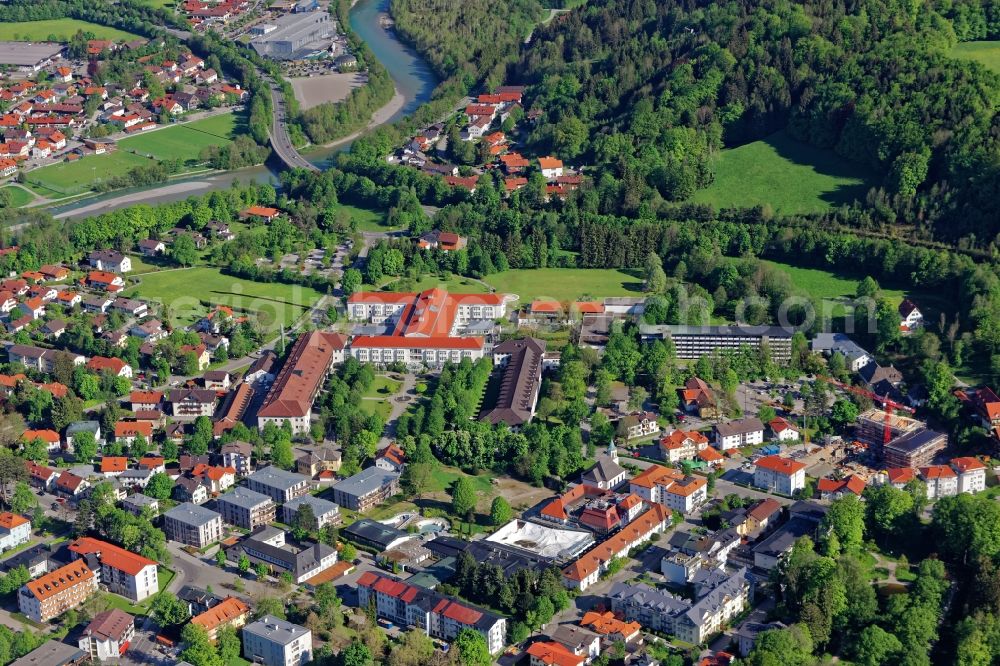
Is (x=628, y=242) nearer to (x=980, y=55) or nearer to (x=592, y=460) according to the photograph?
(x=592, y=460)

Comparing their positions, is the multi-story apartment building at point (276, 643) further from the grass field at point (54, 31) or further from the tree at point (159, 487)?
the grass field at point (54, 31)

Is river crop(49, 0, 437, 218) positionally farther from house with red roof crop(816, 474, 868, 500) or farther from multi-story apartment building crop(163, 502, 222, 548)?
house with red roof crop(816, 474, 868, 500)

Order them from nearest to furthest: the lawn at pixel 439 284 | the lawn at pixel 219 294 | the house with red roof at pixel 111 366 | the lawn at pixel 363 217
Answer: the house with red roof at pixel 111 366
the lawn at pixel 219 294
the lawn at pixel 439 284
the lawn at pixel 363 217

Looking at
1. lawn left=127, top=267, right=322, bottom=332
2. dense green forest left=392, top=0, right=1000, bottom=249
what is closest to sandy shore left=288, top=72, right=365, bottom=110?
dense green forest left=392, top=0, right=1000, bottom=249

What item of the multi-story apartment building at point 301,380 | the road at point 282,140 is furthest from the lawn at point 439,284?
the road at point 282,140

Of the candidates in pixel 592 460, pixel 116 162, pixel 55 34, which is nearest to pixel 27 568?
pixel 592 460

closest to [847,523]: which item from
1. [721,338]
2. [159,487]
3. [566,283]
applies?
[721,338]
